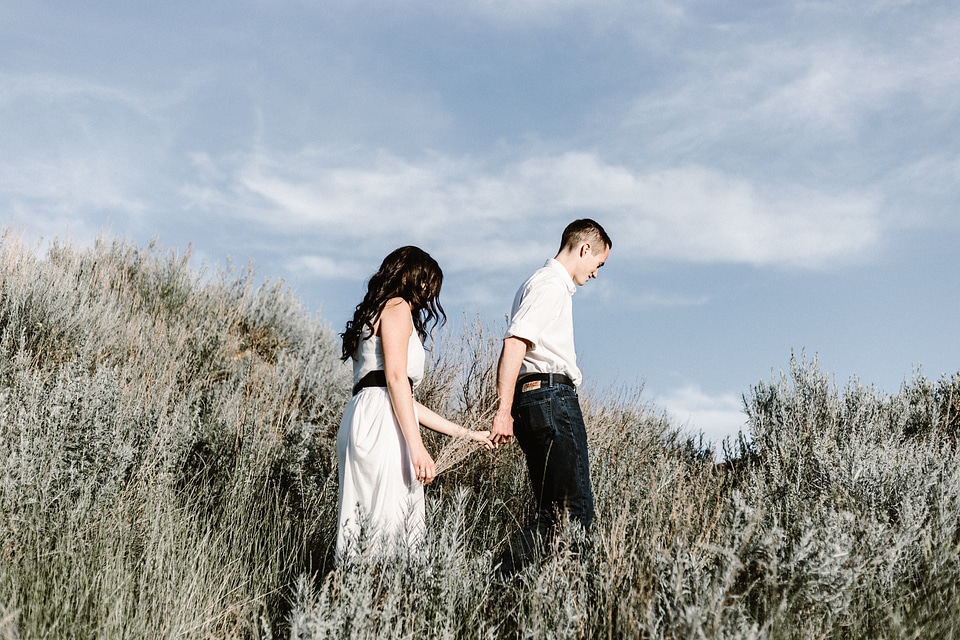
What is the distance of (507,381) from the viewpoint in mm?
3539

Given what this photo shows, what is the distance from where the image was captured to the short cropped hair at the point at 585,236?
397 cm

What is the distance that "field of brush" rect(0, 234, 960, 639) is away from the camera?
8.81 feet

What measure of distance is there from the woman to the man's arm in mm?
435

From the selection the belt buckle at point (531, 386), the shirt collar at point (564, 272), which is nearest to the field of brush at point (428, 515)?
the belt buckle at point (531, 386)

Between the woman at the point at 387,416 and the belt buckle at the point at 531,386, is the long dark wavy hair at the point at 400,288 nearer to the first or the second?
the woman at the point at 387,416

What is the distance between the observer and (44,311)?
22.8ft

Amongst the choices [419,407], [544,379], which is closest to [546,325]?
[544,379]

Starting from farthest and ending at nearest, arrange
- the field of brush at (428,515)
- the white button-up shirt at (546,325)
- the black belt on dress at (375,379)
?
the white button-up shirt at (546,325) → the black belt on dress at (375,379) → the field of brush at (428,515)

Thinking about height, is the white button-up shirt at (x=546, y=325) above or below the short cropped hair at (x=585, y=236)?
below

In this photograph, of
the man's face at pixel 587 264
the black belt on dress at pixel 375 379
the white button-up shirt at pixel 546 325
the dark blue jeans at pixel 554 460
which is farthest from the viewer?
the man's face at pixel 587 264

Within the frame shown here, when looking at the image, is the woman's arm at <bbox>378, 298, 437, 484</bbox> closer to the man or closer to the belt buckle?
the man

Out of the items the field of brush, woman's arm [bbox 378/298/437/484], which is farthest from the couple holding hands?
A: the field of brush

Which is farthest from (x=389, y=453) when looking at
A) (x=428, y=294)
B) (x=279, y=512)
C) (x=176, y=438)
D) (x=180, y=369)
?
(x=180, y=369)

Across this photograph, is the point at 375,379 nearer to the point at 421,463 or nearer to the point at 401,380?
the point at 401,380
